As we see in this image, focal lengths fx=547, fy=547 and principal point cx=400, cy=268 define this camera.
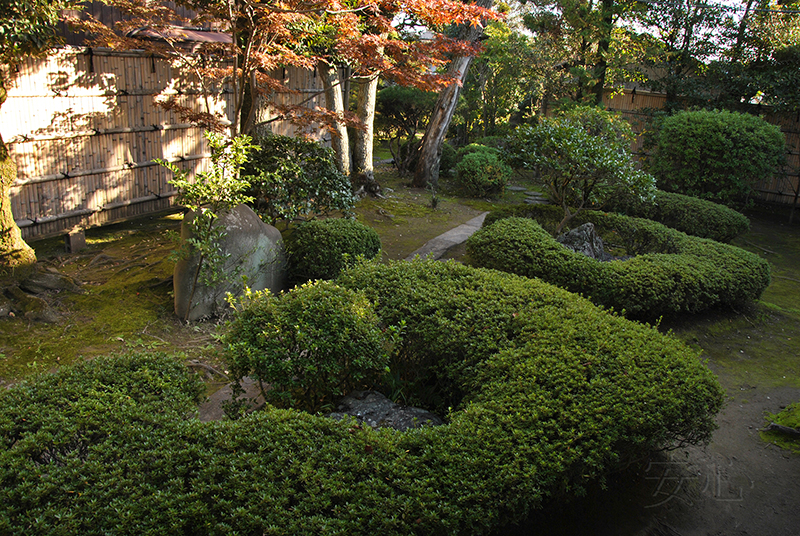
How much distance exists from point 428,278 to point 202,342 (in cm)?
213

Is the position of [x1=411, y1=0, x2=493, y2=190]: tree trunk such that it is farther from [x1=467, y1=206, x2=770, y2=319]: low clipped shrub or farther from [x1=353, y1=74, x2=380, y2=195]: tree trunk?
[x1=467, y1=206, x2=770, y2=319]: low clipped shrub

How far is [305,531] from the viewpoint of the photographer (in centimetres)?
212

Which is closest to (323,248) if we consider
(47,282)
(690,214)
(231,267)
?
(231,267)

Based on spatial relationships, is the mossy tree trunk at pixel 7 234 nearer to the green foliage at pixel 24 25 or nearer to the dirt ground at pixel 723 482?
the green foliage at pixel 24 25

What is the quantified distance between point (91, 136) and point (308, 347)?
228 inches

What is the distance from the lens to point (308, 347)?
3.22 m

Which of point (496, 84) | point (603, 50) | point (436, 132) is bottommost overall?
point (436, 132)

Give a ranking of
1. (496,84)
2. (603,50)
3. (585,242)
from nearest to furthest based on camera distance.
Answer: (585,242) < (603,50) < (496,84)

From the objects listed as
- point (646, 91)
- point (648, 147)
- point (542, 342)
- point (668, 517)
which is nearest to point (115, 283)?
point (542, 342)

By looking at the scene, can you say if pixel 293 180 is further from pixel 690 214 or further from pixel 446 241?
pixel 690 214

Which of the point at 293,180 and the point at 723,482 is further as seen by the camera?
the point at 293,180

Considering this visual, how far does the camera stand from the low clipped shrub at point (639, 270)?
554cm

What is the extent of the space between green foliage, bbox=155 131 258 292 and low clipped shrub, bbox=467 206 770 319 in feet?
9.13

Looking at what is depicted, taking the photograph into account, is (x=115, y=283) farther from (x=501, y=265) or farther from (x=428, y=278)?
(x=501, y=265)
